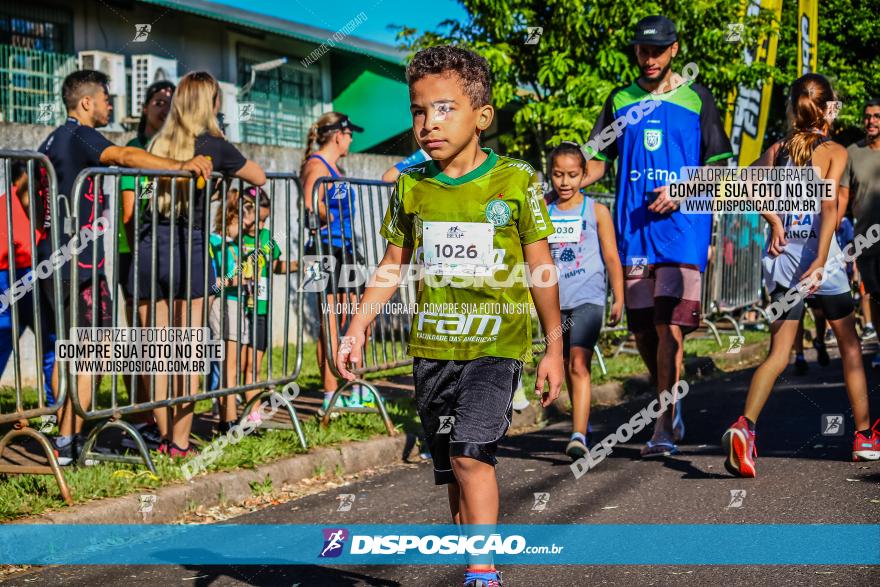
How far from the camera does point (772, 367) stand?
19.4ft

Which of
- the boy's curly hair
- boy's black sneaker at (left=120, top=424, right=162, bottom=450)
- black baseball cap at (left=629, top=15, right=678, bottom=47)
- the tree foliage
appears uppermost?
the tree foliage

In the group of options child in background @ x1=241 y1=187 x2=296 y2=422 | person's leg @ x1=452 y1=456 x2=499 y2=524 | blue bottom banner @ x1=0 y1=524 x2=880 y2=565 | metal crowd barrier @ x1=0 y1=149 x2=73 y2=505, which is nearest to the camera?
person's leg @ x1=452 y1=456 x2=499 y2=524

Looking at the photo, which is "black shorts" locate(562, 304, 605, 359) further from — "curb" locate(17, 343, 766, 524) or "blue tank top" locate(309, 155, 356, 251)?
"blue tank top" locate(309, 155, 356, 251)

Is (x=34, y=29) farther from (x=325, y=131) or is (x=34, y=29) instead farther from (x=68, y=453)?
(x=68, y=453)

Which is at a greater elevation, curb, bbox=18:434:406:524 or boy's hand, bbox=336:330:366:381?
boy's hand, bbox=336:330:366:381

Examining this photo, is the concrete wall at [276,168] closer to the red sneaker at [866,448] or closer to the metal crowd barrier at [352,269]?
the metal crowd barrier at [352,269]

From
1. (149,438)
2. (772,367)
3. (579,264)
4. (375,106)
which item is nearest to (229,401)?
(149,438)

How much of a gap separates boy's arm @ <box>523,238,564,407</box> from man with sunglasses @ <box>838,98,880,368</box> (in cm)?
420

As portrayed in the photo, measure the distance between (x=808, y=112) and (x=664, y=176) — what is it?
912mm

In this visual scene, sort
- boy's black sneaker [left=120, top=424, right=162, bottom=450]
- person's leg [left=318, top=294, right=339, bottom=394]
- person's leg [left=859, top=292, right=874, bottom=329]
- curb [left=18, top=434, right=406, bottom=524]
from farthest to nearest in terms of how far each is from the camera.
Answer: person's leg [left=859, top=292, right=874, bottom=329], person's leg [left=318, top=294, right=339, bottom=394], boy's black sneaker [left=120, top=424, right=162, bottom=450], curb [left=18, top=434, right=406, bottom=524]

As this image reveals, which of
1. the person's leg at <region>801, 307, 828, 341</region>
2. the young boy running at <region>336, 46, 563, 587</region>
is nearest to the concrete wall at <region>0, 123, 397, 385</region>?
the young boy running at <region>336, 46, 563, 587</region>

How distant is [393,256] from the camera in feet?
13.0

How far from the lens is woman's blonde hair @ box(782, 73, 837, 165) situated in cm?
598

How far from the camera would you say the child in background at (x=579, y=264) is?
6.55 meters
